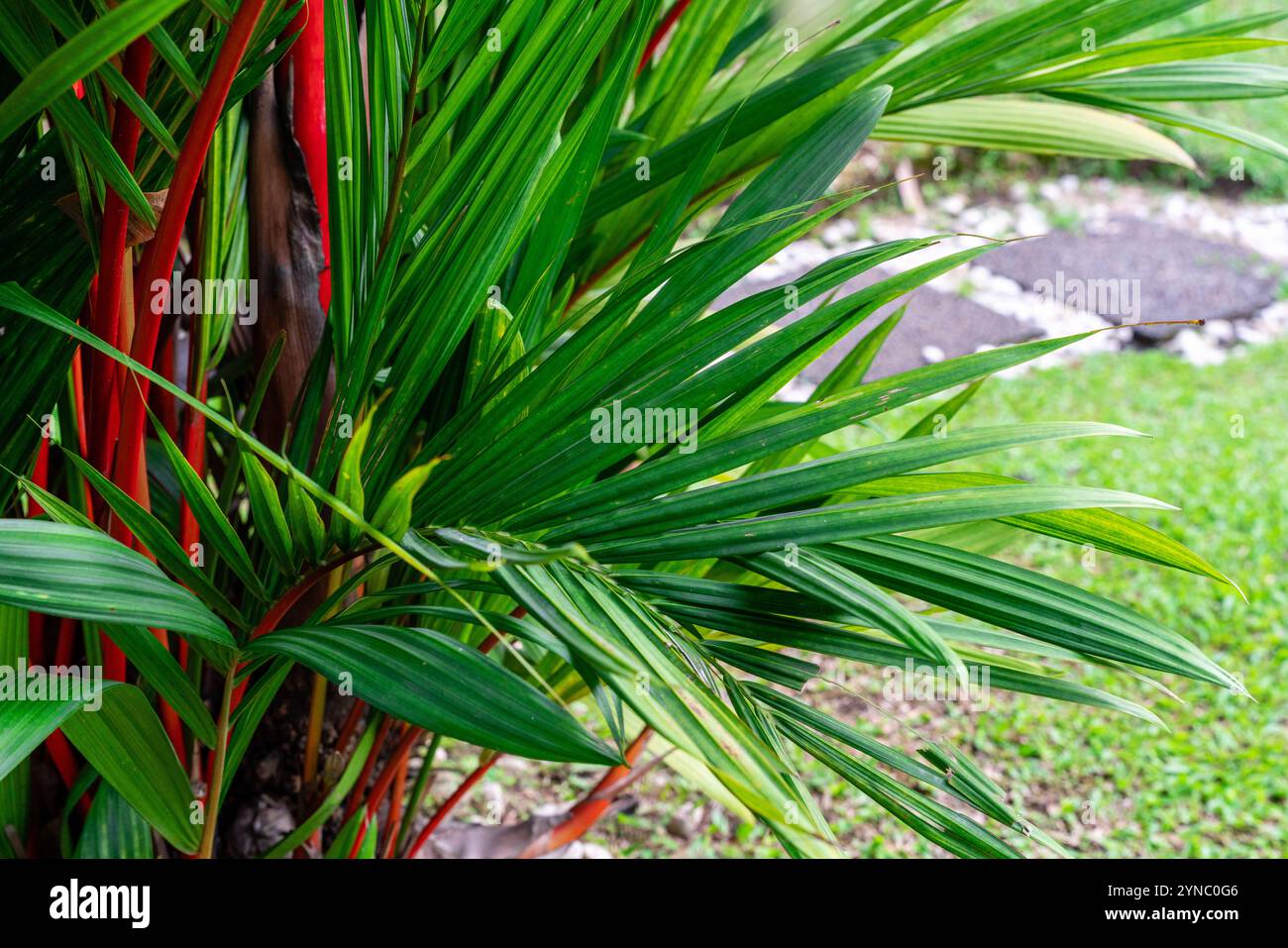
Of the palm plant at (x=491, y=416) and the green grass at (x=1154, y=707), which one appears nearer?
the palm plant at (x=491, y=416)

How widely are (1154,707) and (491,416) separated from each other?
1.54 meters

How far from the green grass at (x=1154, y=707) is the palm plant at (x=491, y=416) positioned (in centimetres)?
67

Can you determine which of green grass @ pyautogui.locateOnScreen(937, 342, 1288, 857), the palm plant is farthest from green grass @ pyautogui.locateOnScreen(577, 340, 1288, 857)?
the palm plant

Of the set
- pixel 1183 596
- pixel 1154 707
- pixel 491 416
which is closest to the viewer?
pixel 491 416

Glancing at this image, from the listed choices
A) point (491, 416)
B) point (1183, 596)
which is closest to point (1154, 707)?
point (1183, 596)

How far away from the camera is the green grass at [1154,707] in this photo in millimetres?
1532

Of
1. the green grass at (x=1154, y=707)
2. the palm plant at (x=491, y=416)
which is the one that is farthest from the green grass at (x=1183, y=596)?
the palm plant at (x=491, y=416)

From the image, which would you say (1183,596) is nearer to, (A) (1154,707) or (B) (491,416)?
(A) (1154,707)

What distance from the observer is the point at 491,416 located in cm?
57

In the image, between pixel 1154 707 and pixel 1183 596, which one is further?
pixel 1183 596

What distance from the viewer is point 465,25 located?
0.61m

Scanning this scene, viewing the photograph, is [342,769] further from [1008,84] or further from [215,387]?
[1008,84]

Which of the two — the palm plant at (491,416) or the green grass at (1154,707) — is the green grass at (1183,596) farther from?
the palm plant at (491,416)

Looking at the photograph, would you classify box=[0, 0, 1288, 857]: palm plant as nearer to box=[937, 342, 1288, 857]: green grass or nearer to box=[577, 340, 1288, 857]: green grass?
box=[577, 340, 1288, 857]: green grass
